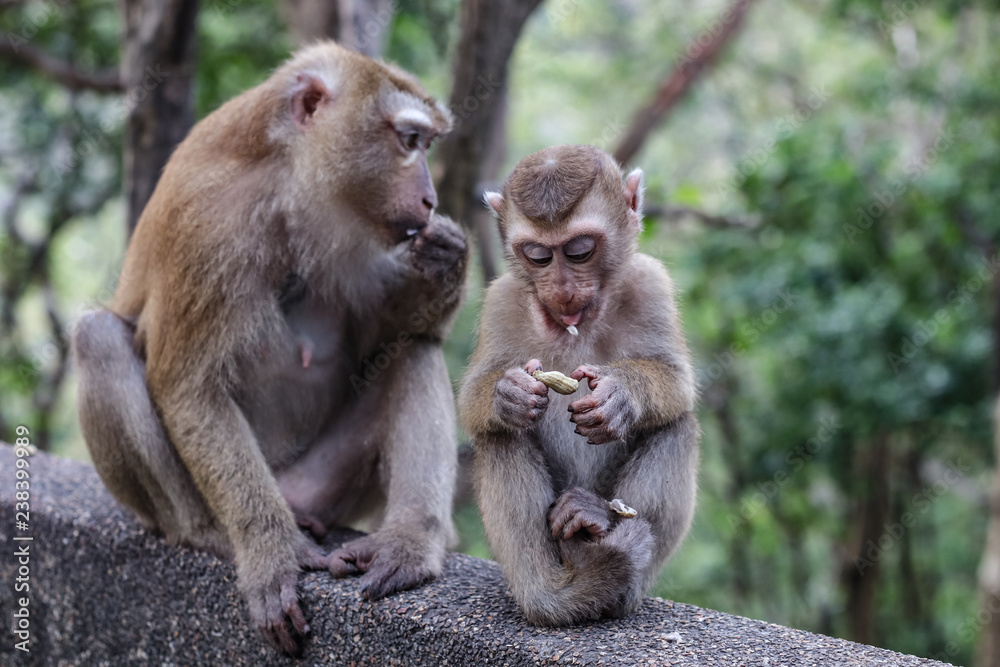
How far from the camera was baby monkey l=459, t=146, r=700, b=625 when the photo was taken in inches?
93.1

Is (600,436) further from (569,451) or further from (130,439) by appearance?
(130,439)

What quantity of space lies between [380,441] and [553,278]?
1324 millimetres

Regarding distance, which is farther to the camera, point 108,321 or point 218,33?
point 218,33

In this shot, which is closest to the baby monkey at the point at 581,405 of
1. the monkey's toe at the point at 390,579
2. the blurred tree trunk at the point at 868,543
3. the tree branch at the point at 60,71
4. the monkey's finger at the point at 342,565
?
the monkey's toe at the point at 390,579

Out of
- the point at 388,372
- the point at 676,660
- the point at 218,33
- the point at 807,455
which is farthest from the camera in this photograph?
the point at 807,455

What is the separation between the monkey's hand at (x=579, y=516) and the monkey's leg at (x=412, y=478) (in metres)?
0.70

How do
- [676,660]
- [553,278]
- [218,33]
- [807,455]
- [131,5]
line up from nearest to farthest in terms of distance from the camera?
[676,660] < [553,278] < [131,5] < [218,33] < [807,455]

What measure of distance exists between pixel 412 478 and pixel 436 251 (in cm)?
→ 79

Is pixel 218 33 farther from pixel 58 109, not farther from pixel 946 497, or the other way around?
pixel 946 497

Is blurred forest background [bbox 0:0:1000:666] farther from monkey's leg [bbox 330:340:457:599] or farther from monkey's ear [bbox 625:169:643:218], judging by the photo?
monkey's ear [bbox 625:169:643:218]

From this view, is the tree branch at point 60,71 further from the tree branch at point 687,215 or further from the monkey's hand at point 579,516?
the monkey's hand at point 579,516

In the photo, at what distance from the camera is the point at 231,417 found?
3.13 meters

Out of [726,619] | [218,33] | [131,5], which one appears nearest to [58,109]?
[218,33]

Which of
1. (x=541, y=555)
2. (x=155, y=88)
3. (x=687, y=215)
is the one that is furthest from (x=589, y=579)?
(x=687, y=215)
